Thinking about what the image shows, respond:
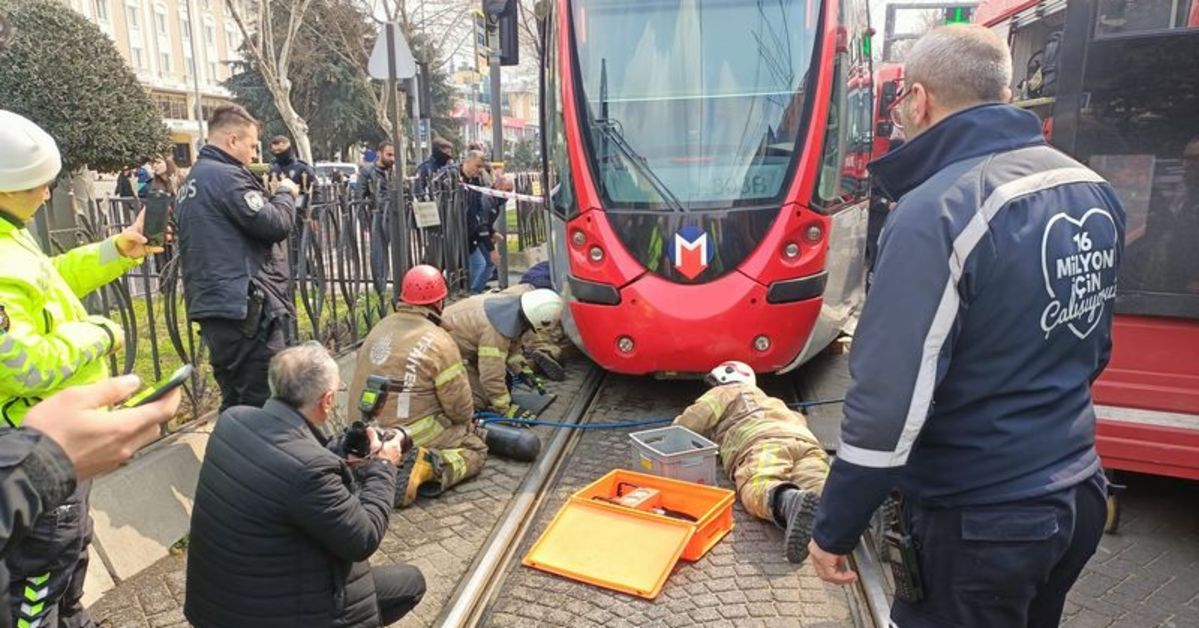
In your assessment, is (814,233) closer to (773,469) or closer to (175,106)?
(773,469)

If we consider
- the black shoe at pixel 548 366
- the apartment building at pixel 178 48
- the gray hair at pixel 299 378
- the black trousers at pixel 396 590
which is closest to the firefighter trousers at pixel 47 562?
the gray hair at pixel 299 378

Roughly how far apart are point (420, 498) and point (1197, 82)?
438cm

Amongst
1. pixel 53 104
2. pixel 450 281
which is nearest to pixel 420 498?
pixel 450 281

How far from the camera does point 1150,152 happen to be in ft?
13.2

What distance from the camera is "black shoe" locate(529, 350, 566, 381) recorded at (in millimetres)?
6809

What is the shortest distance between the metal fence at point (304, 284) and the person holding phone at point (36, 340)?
182cm

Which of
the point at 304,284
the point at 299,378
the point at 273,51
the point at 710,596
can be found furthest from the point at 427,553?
the point at 273,51

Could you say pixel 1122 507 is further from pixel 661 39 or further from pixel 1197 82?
pixel 661 39

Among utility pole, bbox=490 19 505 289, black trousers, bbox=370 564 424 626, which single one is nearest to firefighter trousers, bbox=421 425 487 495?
black trousers, bbox=370 564 424 626

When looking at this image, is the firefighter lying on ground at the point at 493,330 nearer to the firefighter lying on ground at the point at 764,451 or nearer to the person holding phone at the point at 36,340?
the firefighter lying on ground at the point at 764,451

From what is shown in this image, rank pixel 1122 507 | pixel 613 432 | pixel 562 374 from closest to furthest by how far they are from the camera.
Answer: pixel 1122 507 < pixel 613 432 < pixel 562 374

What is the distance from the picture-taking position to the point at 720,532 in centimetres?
417

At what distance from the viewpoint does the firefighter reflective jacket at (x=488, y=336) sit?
565 cm

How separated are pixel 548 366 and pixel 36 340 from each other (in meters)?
4.53
